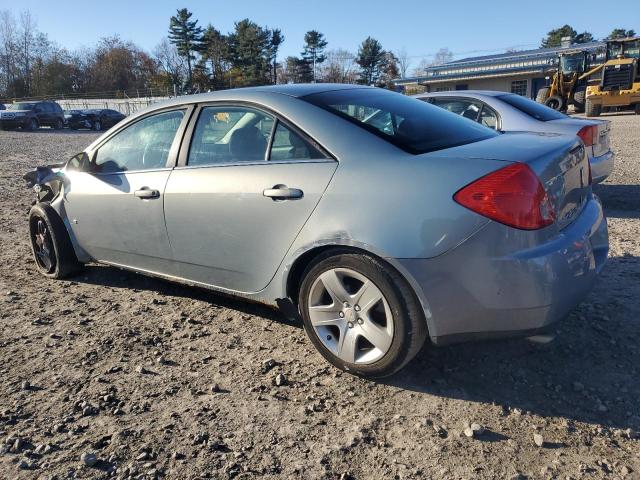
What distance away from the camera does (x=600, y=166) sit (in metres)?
6.11

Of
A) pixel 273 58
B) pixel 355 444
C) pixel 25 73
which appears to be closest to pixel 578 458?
pixel 355 444

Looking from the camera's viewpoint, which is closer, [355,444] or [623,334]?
[355,444]

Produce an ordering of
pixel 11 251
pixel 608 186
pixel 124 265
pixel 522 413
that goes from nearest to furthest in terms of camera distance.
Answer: pixel 522 413, pixel 124 265, pixel 11 251, pixel 608 186

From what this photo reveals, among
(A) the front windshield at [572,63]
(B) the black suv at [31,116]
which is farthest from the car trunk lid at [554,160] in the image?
(B) the black suv at [31,116]

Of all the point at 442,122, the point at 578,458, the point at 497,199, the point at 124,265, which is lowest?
the point at 578,458

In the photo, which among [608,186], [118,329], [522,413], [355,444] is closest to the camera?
[355,444]

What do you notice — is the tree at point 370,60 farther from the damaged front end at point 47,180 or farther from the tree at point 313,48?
the damaged front end at point 47,180

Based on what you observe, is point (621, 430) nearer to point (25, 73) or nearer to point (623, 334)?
point (623, 334)

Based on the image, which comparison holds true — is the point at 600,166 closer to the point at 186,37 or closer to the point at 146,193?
the point at 146,193

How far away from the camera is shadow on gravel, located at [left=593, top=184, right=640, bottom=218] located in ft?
21.2

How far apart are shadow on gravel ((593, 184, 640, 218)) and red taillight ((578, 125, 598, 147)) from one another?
2.94 ft

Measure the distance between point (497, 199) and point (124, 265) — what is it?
287cm

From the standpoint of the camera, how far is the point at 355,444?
2.35 metres

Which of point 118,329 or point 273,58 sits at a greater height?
point 273,58
